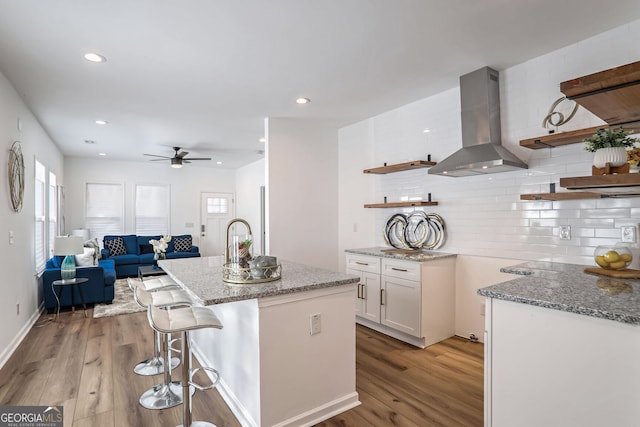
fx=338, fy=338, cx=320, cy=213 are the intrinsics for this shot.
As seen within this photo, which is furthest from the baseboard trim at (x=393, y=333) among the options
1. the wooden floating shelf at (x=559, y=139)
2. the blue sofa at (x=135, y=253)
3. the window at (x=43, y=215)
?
the blue sofa at (x=135, y=253)

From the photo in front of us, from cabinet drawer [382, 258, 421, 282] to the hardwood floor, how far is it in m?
0.69

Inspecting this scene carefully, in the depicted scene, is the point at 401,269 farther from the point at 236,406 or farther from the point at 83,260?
the point at 83,260

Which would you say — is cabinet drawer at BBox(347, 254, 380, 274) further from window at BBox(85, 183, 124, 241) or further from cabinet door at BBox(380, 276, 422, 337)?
window at BBox(85, 183, 124, 241)

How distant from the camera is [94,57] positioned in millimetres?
2762

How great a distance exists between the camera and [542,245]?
287 centimetres

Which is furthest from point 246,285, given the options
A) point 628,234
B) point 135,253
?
point 135,253

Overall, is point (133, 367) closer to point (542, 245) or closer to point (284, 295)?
point (284, 295)

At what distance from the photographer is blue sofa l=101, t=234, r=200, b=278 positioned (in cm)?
714

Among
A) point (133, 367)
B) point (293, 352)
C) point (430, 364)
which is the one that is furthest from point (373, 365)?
point (133, 367)

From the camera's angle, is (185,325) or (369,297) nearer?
(185,325)

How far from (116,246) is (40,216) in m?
2.68

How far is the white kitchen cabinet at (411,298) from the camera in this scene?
10.7 ft

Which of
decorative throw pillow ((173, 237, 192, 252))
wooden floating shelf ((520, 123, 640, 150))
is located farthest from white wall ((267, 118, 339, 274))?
decorative throw pillow ((173, 237, 192, 252))

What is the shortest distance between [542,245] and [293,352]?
2286 mm
